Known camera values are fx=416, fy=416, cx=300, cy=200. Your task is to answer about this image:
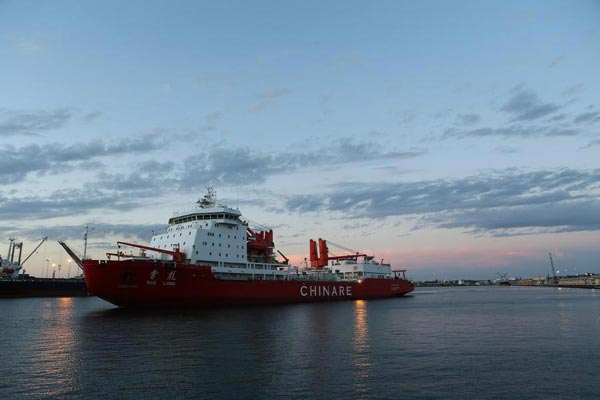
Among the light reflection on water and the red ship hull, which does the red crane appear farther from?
the light reflection on water

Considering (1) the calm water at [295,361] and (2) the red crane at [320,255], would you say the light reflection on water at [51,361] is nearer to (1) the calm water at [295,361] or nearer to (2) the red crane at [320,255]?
(1) the calm water at [295,361]

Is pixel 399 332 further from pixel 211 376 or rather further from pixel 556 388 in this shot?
pixel 211 376

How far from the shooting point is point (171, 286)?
3669 cm

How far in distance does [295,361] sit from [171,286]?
22.0 meters

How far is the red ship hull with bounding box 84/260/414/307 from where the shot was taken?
3456cm

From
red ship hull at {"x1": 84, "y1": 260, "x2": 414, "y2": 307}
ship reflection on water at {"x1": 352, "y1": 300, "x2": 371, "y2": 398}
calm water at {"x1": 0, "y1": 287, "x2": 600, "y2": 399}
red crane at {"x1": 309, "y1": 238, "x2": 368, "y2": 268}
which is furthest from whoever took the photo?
red crane at {"x1": 309, "y1": 238, "x2": 368, "y2": 268}

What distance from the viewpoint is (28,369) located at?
1642cm

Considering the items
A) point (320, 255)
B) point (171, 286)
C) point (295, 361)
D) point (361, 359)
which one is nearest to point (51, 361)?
point (295, 361)

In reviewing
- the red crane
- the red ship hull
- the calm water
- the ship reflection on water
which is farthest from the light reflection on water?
the red crane

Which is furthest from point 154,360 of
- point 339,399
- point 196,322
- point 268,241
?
point 268,241

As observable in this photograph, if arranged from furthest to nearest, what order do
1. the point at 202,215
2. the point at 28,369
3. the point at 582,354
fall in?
the point at 202,215 < the point at 582,354 < the point at 28,369

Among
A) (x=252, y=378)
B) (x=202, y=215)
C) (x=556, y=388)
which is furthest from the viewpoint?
(x=202, y=215)

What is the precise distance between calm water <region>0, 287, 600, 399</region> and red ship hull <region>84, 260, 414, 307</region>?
572cm

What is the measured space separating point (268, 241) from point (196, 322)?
21.5m
